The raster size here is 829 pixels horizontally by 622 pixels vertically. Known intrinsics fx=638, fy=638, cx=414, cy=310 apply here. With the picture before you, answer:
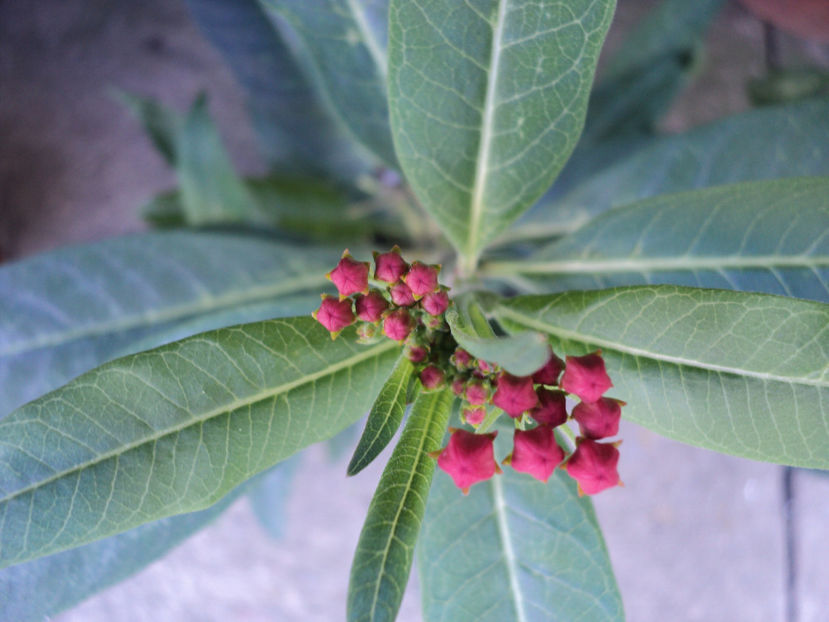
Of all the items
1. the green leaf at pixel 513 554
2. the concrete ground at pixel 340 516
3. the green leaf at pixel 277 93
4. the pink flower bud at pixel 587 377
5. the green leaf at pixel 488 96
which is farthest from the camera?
the concrete ground at pixel 340 516

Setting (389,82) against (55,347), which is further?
(55,347)

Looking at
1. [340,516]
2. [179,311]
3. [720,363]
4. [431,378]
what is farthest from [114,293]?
[340,516]

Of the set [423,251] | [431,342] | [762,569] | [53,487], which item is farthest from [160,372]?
[762,569]

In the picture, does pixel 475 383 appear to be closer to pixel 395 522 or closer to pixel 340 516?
pixel 395 522

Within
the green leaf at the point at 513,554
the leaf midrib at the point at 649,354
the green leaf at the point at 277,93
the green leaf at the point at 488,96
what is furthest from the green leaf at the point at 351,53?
the green leaf at the point at 513,554

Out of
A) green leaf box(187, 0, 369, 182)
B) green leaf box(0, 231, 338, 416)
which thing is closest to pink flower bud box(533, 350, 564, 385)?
green leaf box(0, 231, 338, 416)

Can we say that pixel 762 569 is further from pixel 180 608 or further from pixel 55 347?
pixel 55 347

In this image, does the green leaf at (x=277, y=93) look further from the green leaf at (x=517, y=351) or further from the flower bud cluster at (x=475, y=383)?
the green leaf at (x=517, y=351)
